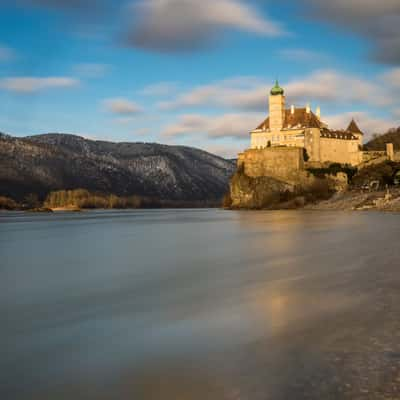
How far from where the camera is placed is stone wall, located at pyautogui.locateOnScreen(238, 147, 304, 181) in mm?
73312

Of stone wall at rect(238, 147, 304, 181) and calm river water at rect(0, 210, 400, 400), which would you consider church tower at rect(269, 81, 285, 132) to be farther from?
calm river water at rect(0, 210, 400, 400)

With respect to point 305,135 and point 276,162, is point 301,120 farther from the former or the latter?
point 276,162

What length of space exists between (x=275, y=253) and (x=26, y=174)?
14319cm

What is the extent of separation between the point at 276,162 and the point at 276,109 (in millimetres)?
8928

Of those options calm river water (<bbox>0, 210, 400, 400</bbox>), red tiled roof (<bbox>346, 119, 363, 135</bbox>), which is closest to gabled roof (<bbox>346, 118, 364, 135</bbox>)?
red tiled roof (<bbox>346, 119, 363, 135</bbox>)

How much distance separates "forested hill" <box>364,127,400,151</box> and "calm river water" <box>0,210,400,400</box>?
86.4 meters

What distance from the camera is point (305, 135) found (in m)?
74.6

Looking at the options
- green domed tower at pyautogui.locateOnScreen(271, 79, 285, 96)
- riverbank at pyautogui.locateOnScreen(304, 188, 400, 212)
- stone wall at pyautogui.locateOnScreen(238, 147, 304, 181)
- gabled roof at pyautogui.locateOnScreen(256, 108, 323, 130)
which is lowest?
riverbank at pyautogui.locateOnScreen(304, 188, 400, 212)

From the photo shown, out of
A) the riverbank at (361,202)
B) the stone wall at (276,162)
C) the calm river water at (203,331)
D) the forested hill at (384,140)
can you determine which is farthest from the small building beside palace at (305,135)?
the calm river water at (203,331)

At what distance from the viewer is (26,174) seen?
151 metres

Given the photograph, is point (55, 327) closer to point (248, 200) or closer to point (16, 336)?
point (16, 336)

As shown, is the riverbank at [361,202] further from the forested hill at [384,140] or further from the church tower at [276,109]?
the forested hill at [384,140]

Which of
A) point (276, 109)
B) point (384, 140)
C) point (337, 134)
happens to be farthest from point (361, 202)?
point (384, 140)

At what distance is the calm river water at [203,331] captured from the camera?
5500mm
